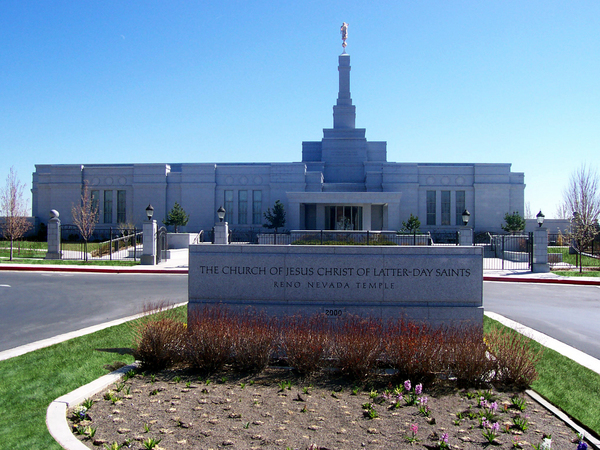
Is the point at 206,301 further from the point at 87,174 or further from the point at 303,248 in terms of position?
the point at 87,174

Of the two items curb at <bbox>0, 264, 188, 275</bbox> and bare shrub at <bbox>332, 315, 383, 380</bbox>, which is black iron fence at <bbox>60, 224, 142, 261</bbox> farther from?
bare shrub at <bbox>332, 315, 383, 380</bbox>

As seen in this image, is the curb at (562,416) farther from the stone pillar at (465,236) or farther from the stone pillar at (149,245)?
the stone pillar at (149,245)

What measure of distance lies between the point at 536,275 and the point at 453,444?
20.4 m

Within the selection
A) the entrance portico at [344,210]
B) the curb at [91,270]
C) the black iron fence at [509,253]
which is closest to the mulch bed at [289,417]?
the curb at [91,270]

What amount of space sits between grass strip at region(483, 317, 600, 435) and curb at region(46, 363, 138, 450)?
4796mm

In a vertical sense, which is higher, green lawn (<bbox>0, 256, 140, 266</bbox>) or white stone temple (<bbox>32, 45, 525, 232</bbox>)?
white stone temple (<bbox>32, 45, 525, 232</bbox>)

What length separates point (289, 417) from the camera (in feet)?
15.5

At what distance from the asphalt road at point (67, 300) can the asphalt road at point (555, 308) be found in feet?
27.2

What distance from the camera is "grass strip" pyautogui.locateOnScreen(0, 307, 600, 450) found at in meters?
4.57

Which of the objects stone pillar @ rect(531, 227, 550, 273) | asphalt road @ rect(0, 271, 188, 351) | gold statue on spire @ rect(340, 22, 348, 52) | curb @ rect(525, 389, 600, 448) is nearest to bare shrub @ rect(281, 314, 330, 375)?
curb @ rect(525, 389, 600, 448)

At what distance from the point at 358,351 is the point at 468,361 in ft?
4.20

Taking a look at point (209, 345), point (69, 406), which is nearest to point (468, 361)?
point (209, 345)

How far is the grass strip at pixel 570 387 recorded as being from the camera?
5078 mm

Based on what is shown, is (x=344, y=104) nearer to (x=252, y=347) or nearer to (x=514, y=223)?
(x=514, y=223)
